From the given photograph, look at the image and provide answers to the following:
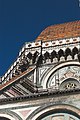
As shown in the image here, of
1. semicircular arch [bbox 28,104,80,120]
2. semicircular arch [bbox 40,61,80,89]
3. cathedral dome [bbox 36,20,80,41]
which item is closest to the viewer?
semicircular arch [bbox 28,104,80,120]

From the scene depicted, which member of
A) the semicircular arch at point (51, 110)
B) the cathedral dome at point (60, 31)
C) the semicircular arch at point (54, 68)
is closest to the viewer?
the semicircular arch at point (51, 110)

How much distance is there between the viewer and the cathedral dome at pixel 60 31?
30875 mm

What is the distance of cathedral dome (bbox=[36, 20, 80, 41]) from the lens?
30.9m

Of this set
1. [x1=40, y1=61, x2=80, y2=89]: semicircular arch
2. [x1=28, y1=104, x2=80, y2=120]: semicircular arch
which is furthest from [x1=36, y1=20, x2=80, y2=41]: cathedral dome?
[x1=28, y1=104, x2=80, y2=120]: semicircular arch

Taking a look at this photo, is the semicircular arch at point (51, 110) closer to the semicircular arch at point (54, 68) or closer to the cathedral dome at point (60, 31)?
the semicircular arch at point (54, 68)

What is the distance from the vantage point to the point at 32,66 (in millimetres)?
29031

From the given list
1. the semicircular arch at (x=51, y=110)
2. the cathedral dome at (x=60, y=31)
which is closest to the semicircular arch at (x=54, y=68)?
the cathedral dome at (x=60, y=31)

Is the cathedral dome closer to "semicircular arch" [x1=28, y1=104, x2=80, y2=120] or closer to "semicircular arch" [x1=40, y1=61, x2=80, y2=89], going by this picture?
"semicircular arch" [x1=40, y1=61, x2=80, y2=89]

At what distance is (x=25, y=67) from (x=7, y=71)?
3090mm

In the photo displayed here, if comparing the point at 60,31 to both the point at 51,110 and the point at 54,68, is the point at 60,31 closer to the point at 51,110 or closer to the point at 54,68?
the point at 54,68

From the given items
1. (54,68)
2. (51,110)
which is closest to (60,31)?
(54,68)

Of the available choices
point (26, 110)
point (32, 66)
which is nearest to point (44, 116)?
point (26, 110)

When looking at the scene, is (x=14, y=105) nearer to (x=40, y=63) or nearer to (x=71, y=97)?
(x=71, y=97)

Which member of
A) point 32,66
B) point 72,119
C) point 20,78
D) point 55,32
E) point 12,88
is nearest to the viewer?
point 72,119
